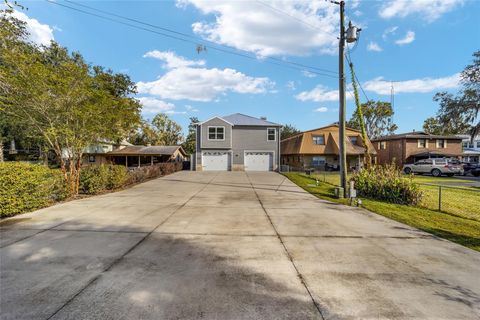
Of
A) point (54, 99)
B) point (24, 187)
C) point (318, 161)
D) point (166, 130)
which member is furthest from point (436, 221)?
point (166, 130)

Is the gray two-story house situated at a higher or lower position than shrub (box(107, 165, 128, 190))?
higher

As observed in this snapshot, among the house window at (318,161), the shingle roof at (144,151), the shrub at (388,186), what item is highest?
the shingle roof at (144,151)

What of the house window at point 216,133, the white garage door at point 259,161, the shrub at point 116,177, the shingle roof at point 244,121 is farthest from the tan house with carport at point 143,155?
the shrub at point 116,177

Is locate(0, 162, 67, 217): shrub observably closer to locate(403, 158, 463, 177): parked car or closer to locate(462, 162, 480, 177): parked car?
locate(403, 158, 463, 177): parked car

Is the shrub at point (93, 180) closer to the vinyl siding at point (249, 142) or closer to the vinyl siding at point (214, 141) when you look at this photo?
the vinyl siding at point (214, 141)

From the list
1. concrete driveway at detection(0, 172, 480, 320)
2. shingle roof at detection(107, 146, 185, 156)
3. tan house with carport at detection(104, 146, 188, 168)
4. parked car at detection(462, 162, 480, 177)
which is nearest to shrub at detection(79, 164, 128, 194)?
concrete driveway at detection(0, 172, 480, 320)

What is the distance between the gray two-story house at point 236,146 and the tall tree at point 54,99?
13868mm

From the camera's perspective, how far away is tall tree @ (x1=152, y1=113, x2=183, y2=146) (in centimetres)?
4816

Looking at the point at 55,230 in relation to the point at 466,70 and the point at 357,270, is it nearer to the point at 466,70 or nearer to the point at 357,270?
the point at 357,270

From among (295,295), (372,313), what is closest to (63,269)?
(295,295)

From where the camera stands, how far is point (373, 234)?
206 inches

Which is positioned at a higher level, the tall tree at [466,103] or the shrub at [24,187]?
the tall tree at [466,103]

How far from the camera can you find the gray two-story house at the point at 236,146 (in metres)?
24.9

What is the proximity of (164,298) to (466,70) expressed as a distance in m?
34.8
